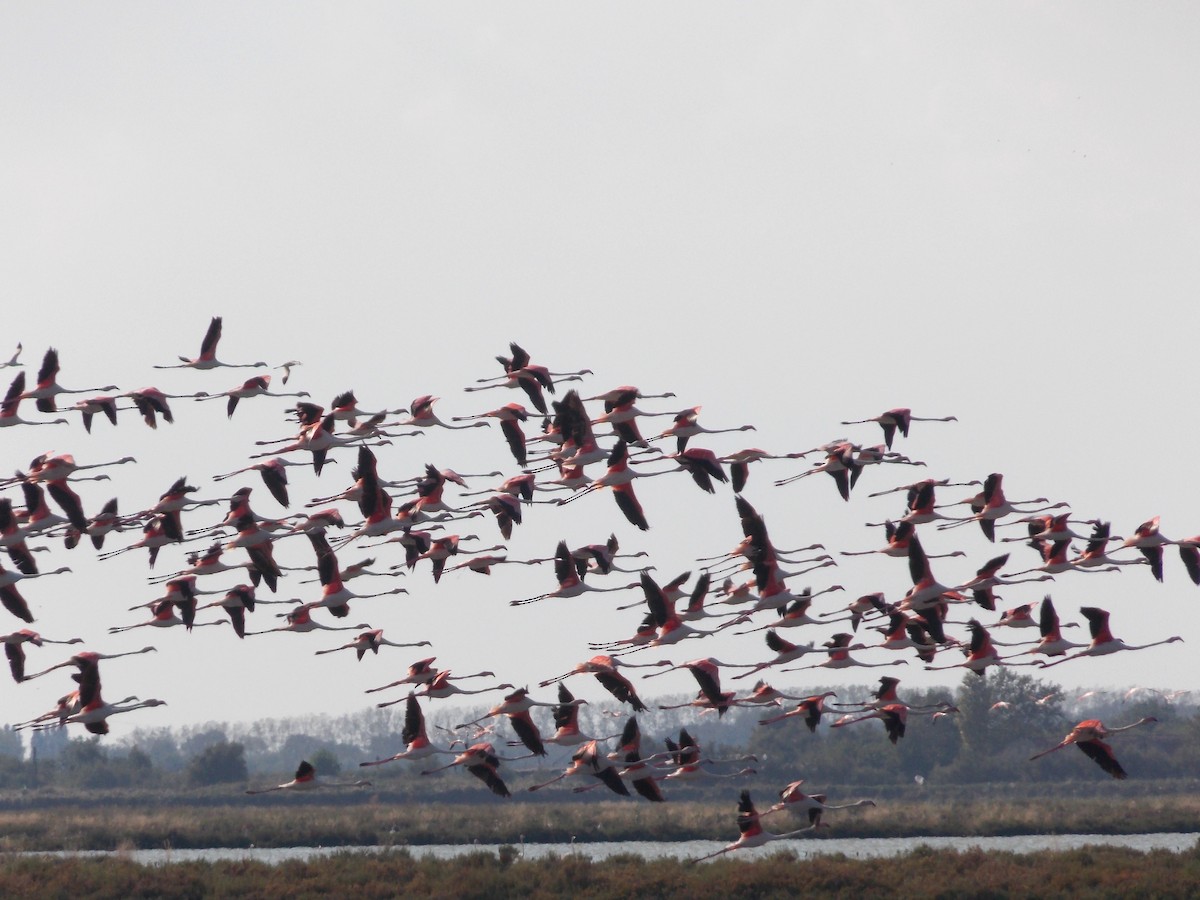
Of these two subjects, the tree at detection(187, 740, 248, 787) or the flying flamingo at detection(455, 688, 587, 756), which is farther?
the tree at detection(187, 740, 248, 787)

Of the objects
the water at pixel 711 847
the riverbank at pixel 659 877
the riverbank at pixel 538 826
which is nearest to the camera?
the riverbank at pixel 659 877

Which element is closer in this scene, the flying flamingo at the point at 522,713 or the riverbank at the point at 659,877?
the flying flamingo at the point at 522,713

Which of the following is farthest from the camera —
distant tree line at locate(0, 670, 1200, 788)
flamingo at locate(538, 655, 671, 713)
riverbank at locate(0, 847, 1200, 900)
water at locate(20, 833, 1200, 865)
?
distant tree line at locate(0, 670, 1200, 788)

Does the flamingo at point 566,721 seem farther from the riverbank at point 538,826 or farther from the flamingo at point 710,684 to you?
the riverbank at point 538,826

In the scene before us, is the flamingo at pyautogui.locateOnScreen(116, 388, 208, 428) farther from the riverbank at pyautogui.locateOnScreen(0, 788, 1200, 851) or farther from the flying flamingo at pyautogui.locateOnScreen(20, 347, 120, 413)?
the riverbank at pyautogui.locateOnScreen(0, 788, 1200, 851)

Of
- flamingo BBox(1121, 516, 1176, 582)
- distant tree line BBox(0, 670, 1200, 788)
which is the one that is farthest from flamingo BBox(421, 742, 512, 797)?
distant tree line BBox(0, 670, 1200, 788)

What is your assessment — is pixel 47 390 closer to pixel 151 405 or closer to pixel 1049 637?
pixel 151 405

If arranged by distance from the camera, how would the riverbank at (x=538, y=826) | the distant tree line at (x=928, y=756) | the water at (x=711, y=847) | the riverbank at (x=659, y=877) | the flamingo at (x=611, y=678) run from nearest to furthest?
the flamingo at (x=611, y=678), the riverbank at (x=659, y=877), the water at (x=711, y=847), the riverbank at (x=538, y=826), the distant tree line at (x=928, y=756)

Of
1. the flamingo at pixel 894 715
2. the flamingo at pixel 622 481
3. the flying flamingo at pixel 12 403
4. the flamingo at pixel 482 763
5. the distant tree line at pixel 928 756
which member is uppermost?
the flying flamingo at pixel 12 403

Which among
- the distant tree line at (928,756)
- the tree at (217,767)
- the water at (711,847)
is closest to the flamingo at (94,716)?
the water at (711,847)

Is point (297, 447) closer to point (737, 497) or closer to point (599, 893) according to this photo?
point (737, 497)

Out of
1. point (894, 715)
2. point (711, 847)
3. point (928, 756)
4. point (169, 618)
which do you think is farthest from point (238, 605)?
point (928, 756)

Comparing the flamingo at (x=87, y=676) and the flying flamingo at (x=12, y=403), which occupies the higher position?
the flying flamingo at (x=12, y=403)

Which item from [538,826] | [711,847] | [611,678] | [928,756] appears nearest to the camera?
[611,678]
